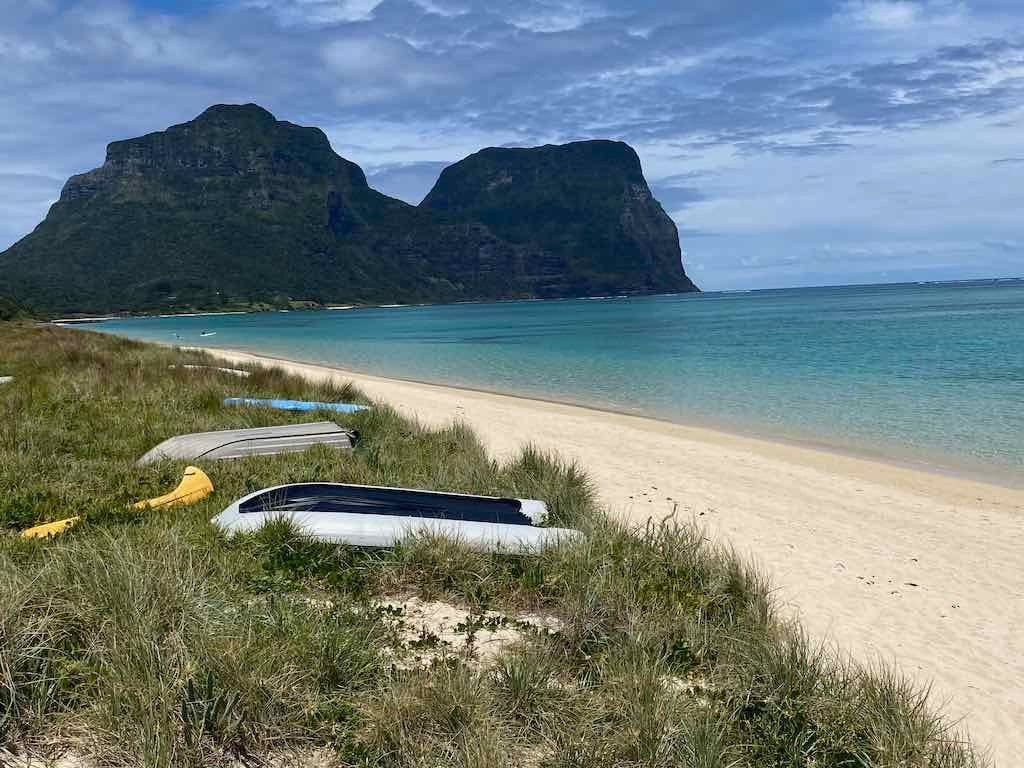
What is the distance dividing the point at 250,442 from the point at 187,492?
2422mm

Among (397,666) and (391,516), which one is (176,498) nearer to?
(391,516)

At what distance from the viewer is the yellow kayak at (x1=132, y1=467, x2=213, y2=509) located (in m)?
6.20

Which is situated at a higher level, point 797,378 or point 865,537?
point 865,537

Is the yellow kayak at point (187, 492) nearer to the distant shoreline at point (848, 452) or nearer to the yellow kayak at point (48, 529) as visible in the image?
the yellow kayak at point (48, 529)

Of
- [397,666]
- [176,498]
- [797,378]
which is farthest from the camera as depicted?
[797,378]

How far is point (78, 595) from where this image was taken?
12.2ft

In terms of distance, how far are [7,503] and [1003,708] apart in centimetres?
783

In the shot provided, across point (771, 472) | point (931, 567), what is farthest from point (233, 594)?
point (771, 472)

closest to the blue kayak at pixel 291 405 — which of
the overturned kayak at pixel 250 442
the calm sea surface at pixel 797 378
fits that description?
the overturned kayak at pixel 250 442

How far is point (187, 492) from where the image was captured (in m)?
6.55

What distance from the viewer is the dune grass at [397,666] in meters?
3.03

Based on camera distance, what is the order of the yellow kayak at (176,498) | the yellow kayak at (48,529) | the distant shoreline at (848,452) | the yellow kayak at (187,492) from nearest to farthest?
the yellow kayak at (48,529), the yellow kayak at (176,498), the yellow kayak at (187,492), the distant shoreline at (848,452)

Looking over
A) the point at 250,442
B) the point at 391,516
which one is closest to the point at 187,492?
the point at 391,516

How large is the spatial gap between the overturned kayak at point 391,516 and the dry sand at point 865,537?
2246 millimetres
